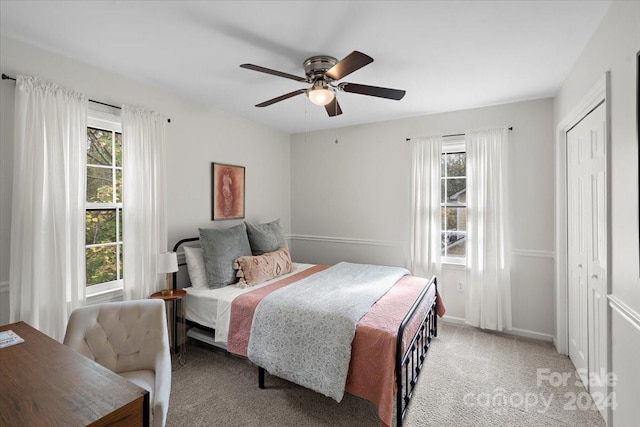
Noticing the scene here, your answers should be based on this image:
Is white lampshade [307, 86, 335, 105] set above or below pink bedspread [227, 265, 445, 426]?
above

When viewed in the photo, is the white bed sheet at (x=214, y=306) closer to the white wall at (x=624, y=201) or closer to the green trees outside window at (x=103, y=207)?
the green trees outside window at (x=103, y=207)

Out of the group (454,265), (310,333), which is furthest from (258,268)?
(454,265)

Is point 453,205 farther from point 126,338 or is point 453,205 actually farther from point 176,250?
point 126,338

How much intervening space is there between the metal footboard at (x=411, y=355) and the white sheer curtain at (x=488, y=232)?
2.26 feet

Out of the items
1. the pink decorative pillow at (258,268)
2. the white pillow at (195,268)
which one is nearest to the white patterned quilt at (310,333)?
the pink decorative pillow at (258,268)

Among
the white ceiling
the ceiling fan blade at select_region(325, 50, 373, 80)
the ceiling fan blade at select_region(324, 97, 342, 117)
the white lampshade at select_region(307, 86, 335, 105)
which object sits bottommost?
the white lampshade at select_region(307, 86, 335, 105)

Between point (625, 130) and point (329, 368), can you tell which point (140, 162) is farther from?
point (625, 130)

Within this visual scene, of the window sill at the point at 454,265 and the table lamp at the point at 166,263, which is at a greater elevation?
the table lamp at the point at 166,263

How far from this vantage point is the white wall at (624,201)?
4.88 feet

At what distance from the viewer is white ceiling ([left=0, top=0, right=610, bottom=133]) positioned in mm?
1792

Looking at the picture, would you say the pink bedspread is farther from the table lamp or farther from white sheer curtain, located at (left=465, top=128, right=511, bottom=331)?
white sheer curtain, located at (left=465, top=128, right=511, bottom=331)

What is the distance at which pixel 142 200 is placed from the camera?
2.79m

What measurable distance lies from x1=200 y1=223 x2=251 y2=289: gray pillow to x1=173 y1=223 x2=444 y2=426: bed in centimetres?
6

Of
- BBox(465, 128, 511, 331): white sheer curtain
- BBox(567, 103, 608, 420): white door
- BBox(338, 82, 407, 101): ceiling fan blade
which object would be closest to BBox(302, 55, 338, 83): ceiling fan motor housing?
BBox(338, 82, 407, 101): ceiling fan blade
